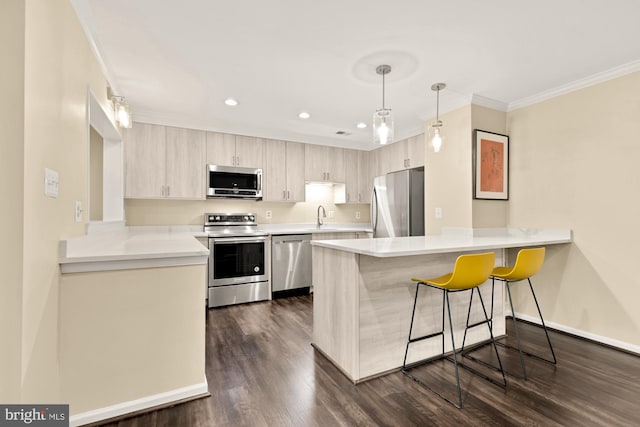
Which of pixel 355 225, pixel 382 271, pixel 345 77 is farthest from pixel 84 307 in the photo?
pixel 355 225

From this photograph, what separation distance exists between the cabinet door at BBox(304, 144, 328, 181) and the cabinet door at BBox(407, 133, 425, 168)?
1.33m

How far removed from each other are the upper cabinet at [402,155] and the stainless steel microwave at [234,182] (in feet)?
6.63

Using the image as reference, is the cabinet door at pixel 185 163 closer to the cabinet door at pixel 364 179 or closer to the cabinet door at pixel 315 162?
the cabinet door at pixel 315 162

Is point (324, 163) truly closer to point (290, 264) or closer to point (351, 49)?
point (290, 264)

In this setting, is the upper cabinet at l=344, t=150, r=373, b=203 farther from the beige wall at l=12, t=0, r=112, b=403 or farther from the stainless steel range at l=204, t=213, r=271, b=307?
the beige wall at l=12, t=0, r=112, b=403

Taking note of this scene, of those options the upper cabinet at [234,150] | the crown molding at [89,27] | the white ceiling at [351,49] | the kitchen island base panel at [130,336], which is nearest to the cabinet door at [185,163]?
the upper cabinet at [234,150]

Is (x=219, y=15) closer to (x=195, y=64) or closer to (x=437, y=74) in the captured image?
(x=195, y=64)

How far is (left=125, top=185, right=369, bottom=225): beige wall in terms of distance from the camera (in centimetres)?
391

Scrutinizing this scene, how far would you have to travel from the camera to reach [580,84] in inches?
108

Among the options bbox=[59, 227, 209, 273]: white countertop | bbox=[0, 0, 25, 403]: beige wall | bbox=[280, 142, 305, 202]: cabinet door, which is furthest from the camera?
bbox=[280, 142, 305, 202]: cabinet door

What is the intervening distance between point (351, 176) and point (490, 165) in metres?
2.33

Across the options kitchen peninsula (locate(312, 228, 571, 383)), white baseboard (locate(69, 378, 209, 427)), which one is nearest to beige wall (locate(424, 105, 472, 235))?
kitchen peninsula (locate(312, 228, 571, 383))

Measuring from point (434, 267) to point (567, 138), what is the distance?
6.38ft

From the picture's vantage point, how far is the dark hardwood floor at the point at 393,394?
1.62 metres
